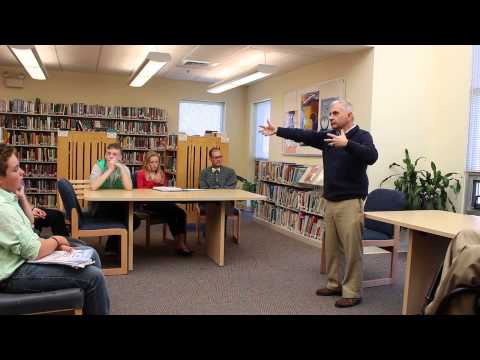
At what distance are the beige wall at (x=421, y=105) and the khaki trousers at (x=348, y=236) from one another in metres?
2.10

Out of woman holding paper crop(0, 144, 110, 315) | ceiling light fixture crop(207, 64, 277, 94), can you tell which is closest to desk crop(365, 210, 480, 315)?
woman holding paper crop(0, 144, 110, 315)

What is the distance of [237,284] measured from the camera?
13.1 ft

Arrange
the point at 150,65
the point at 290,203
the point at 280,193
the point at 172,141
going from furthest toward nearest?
the point at 172,141, the point at 280,193, the point at 290,203, the point at 150,65

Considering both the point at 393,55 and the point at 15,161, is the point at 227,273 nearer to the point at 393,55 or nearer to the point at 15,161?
the point at 15,161

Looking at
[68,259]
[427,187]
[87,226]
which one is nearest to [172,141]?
[87,226]

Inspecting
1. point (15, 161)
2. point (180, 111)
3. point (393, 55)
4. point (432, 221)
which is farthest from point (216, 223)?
point (180, 111)

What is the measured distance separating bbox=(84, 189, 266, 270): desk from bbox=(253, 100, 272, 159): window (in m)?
3.81

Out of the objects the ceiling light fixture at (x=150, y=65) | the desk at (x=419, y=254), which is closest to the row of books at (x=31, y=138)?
the ceiling light fixture at (x=150, y=65)

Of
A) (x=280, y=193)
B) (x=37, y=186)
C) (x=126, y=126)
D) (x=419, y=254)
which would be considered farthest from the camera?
(x=126, y=126)

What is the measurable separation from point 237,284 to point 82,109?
5559 mm

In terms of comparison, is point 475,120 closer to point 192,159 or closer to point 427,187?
point 427,187

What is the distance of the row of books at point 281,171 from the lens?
6.59 meters

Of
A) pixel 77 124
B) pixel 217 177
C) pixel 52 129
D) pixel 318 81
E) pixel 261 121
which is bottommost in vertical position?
pixel 217 177

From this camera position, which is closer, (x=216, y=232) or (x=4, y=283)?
(x=4, y=283)
